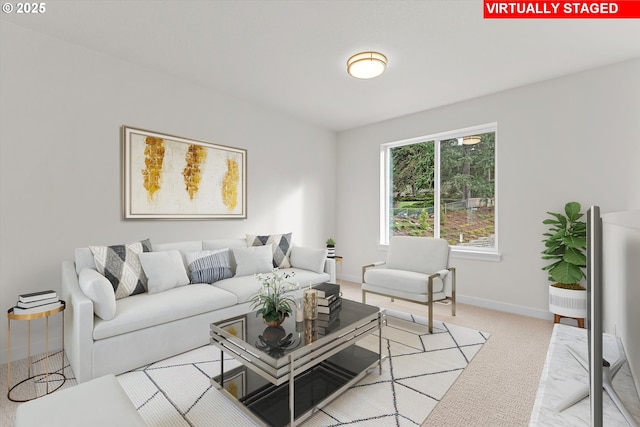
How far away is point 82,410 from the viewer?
119 centimetres

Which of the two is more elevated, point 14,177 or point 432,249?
point 14,177

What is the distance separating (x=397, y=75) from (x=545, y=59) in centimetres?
142

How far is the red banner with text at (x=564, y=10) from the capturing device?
2250 millimetres

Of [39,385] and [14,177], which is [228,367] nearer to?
[39,385]

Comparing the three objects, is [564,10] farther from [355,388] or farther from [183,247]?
[183,247]

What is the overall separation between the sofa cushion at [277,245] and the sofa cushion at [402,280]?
108 centimetres

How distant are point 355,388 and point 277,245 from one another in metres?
2.14

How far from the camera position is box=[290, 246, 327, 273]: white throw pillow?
3744 millimetres

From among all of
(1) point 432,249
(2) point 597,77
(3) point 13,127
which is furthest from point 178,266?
(2) point 597,77

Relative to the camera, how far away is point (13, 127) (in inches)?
95.2

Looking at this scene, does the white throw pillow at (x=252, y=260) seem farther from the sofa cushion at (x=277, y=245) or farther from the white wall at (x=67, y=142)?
the white wall at (x=67, y=142)

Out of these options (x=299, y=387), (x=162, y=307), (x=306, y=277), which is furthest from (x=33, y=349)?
(x=306, y=277)

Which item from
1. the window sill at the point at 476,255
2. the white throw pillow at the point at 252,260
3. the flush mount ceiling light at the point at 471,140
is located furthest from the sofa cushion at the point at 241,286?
the flush mount ceiling light at the point at 471,140

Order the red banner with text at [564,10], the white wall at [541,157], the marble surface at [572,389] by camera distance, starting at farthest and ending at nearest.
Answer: the white wall at [541,157], the red banner with text at [564,10], the marble surface at [572,389]
